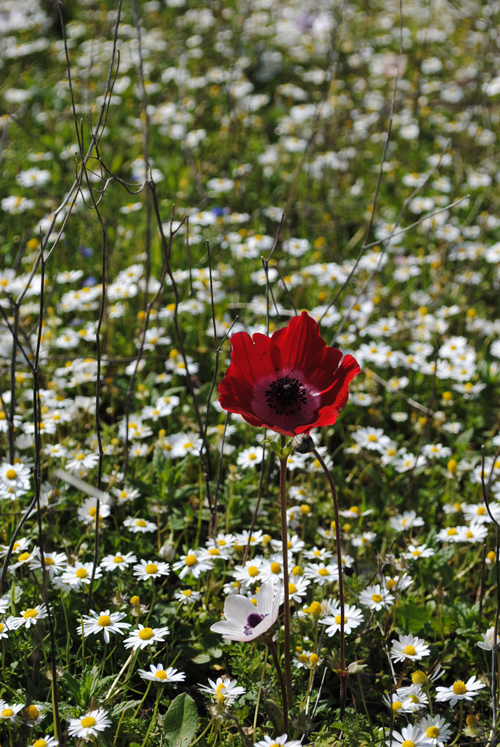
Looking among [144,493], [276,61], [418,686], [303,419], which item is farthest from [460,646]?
[276,61]

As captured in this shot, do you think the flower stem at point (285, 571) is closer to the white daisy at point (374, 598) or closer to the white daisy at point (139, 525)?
the white daisy at point (374, 598)

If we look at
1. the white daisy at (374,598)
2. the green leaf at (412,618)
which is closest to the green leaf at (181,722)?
the white daisy at (374,598)

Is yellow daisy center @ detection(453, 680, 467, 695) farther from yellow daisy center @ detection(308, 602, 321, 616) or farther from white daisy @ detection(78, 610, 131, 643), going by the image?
white daisy @ detection(78, 610, 131, 643)

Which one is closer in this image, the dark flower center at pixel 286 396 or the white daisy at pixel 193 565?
the dark flower center at pixel 286 396

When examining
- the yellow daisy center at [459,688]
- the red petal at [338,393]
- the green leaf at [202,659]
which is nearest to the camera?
the red petal at [338,393]

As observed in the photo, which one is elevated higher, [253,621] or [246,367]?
[246,367]

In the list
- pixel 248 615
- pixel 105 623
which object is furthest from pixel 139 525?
pixel 248 615

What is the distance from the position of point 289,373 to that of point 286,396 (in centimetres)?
6

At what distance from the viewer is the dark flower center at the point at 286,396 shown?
1360mm

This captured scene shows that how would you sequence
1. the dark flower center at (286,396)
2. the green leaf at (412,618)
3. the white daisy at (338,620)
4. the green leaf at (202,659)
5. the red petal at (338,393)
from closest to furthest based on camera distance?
1. the red petal at (338,393)
2. the dark flower center at (286,396)
3. the white daisy at (338,620)
4. the green leaf at (202,659)
5. the green leaf at (412,618)

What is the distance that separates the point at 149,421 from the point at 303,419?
116 centimetres

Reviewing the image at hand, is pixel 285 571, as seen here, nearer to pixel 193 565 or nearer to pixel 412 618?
pixel 193 565

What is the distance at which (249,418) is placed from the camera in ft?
3.97

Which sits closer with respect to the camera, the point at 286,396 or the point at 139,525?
the point at 286,396
